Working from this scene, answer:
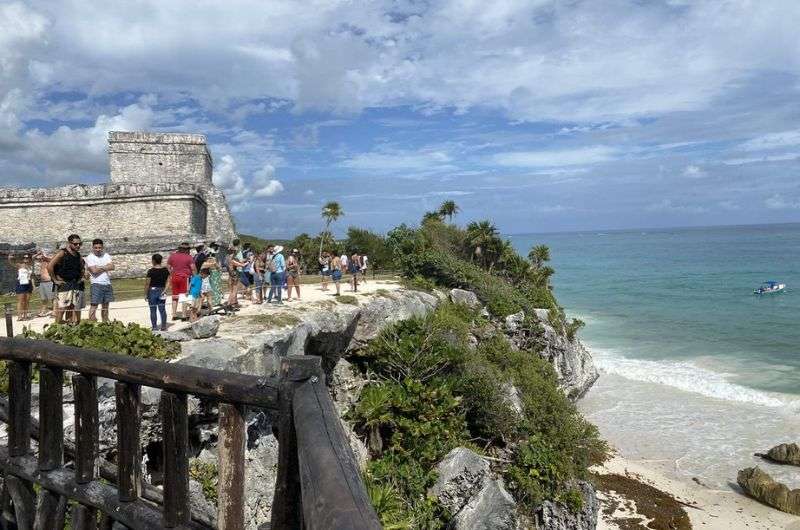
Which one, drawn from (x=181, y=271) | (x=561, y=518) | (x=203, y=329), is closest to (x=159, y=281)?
(x=181, y=271)

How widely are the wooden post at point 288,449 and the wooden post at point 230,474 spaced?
0.38 meters

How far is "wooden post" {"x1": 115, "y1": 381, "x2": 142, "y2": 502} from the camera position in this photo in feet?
8.05

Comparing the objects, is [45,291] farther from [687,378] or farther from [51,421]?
[687,378]

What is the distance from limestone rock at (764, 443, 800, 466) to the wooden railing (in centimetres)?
2164

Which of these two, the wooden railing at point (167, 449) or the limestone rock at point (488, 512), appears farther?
the limestone rock at point (488, 512)

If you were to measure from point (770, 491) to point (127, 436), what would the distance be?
19158 mm

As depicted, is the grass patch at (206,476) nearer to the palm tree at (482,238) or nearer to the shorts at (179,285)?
the shorts at (179,285)

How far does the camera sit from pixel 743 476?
16734mm

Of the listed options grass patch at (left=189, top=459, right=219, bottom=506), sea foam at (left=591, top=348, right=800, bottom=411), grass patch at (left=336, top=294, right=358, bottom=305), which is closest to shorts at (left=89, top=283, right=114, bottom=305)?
grass patch at (left=189, top=459, right=219, bottom=506)

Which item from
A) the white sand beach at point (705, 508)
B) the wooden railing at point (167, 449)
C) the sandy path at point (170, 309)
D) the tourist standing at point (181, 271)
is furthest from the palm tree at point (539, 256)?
the wooden railing at point (167, 449)

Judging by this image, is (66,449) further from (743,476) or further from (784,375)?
(784,375)

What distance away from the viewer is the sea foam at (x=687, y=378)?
24.3 metres

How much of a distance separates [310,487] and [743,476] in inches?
792

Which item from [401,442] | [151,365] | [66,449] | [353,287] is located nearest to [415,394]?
[401,442]
